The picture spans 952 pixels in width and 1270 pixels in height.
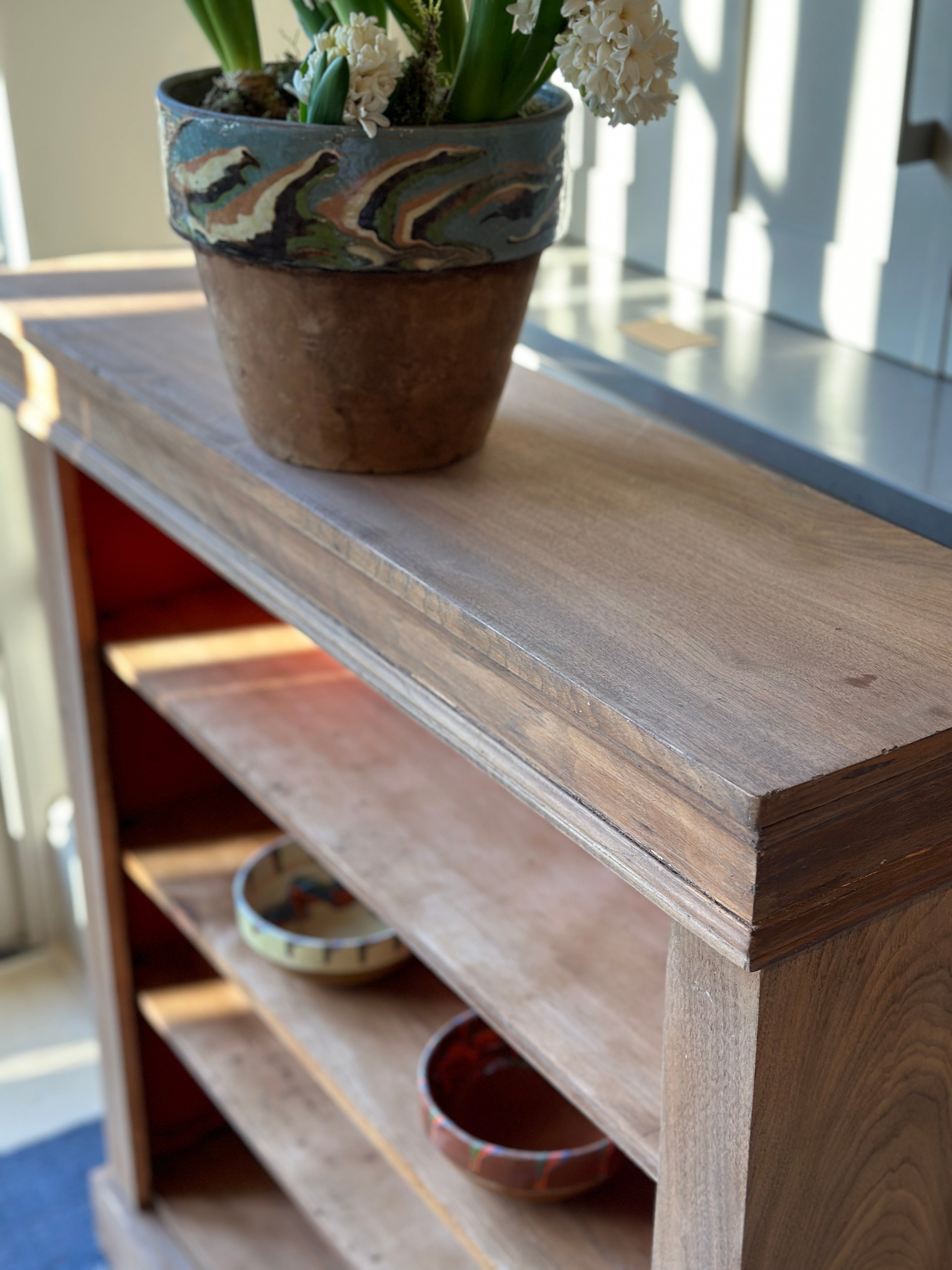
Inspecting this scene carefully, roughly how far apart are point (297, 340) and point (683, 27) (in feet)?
1.77

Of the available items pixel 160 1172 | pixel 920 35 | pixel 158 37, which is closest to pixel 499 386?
pixel 920 35

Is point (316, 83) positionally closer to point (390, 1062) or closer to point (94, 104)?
point (390, 1062)

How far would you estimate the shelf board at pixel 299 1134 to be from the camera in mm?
1174

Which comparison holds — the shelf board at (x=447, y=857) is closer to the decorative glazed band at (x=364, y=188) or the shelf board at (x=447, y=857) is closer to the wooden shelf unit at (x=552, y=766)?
the wooden shelf unit at (x=552, y=766)

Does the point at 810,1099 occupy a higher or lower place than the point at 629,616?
lower

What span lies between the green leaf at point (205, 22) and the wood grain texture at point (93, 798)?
521 mm

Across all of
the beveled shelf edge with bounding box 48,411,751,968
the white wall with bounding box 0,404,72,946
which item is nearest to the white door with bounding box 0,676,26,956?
the white wall with bounding box 0,404,72,946

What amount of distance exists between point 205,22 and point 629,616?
45 cm

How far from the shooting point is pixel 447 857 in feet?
3.32

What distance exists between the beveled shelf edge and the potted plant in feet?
0.34

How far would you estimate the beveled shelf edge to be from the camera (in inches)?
22.3

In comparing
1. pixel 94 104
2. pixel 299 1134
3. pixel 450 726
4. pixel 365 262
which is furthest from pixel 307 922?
pixel 94 104

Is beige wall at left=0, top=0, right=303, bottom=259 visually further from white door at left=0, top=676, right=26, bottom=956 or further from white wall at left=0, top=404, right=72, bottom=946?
white door at left=0, top=676, right=26, bottom=956

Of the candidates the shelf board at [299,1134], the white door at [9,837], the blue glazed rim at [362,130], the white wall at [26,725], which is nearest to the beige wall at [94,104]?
the white wall at [26,725]
